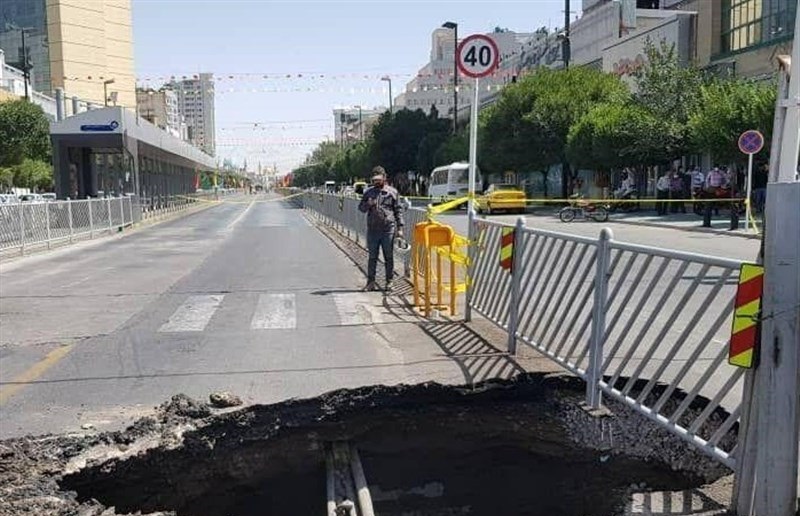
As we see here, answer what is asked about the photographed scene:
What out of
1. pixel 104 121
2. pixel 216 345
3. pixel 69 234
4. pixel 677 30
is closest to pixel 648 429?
pixel 216 345

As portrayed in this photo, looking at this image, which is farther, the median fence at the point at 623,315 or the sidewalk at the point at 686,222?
the sidewalk at the point at 686,222

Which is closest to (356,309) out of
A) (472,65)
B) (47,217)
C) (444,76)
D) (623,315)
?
(472,65)

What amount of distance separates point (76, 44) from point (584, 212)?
72060 mm

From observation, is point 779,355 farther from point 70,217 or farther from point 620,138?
point 620,138

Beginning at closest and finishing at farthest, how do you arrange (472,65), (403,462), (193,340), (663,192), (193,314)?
1. (403,462)
2. (193,340)
3. (472,65)
4. (193,314)
5. (663,192)

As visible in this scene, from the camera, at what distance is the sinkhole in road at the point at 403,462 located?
15.7 feet

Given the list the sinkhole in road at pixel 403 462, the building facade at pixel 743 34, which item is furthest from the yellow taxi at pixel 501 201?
the sinkhole in road at pixel 403 462

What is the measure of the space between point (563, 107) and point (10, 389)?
37422 millimetres

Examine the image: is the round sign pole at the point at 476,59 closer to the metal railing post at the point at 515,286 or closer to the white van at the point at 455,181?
the metal railing post at the point at 515,286

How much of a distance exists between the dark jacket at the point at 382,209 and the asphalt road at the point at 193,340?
3.55 feet

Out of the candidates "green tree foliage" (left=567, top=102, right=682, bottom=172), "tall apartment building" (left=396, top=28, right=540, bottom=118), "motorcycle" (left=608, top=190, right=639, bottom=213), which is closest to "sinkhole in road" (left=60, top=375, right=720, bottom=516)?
"green tree foliage" (left=567, top=102, right=682, bottom=172)

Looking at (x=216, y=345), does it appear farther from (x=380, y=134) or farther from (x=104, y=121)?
(x=380, y=134)

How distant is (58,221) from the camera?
2194 cm

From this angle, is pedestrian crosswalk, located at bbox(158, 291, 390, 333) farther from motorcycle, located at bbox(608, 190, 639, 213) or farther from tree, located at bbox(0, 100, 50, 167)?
tree, located at bbox(0, 100, 50, 167)
